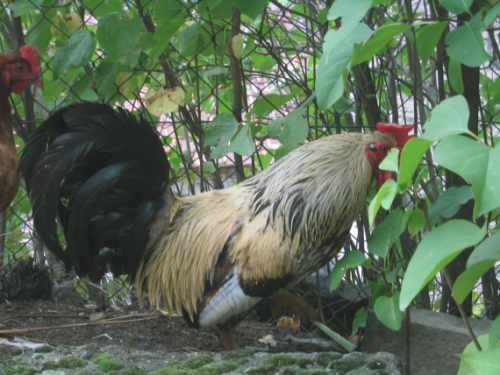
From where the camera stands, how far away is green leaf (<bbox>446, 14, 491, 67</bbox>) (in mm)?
1618

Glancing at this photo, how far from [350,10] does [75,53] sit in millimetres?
1573

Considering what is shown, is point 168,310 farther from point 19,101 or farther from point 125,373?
point 19,101

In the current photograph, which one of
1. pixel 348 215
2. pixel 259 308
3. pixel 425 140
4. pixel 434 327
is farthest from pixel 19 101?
pixel 425 140

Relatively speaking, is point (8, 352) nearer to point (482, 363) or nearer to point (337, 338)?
point (337, 338)

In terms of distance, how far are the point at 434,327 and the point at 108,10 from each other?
173cm

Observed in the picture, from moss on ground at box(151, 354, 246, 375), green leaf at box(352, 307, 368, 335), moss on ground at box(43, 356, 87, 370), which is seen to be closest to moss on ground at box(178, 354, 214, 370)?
moss on ground at box(151, 354, 246, 375)

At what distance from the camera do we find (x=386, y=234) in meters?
2.24

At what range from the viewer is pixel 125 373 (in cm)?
217

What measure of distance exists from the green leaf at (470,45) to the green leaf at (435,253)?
69 centimetres

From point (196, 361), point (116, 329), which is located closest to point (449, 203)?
point (196, 361)

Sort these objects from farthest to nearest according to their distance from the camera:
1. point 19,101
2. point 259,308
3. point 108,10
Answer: point 19,101 < point 259,308 < point 108,10

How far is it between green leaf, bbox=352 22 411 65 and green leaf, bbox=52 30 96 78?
1536 millimetres

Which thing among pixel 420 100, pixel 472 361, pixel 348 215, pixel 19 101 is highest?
pixel 19 101

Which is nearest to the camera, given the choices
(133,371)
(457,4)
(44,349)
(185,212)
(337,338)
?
(457,4)
